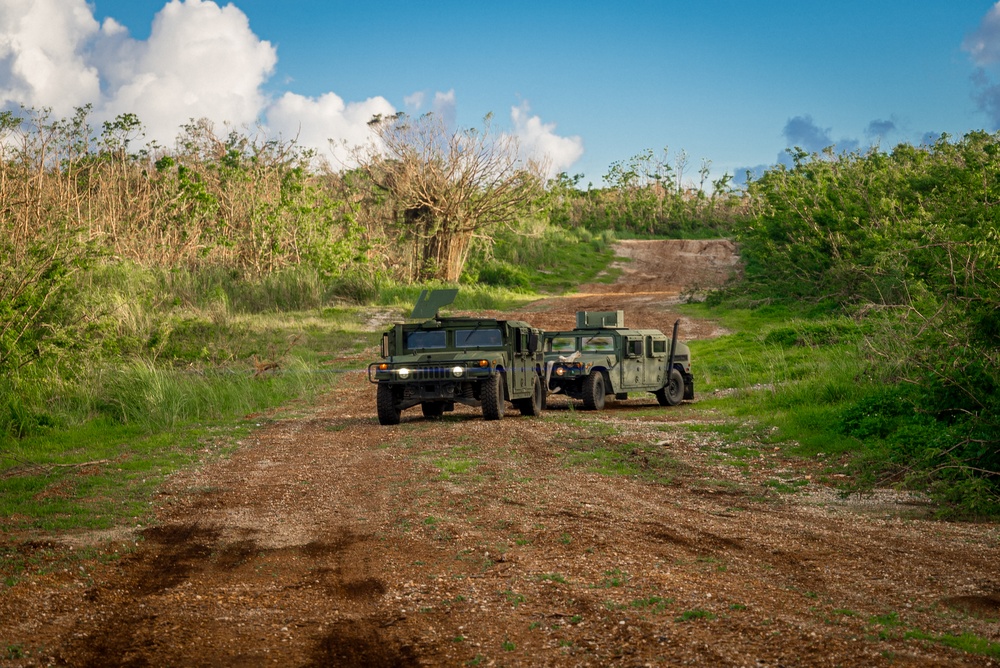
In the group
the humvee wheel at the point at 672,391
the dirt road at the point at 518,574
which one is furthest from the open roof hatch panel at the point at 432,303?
the dirt road at the point at 518,574

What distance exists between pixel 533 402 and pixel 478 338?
1422 mm

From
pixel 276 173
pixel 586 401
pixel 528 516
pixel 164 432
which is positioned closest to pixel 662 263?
pixel 276 173

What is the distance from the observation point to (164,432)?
1566 cm

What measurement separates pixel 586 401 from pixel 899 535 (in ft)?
35.9

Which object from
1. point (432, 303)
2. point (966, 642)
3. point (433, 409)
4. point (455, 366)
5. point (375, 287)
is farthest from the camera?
point (375, 287)

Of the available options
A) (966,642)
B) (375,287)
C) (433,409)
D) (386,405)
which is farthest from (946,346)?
(375,287)

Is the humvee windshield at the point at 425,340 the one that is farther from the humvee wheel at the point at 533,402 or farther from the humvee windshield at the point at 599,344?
the humvee windshield at the point at 599,344

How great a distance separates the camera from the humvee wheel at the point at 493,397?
16359 mm

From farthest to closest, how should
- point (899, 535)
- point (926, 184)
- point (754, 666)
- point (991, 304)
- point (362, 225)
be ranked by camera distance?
point (362, 225) < point (926, 184) < point (991, 304) < point (899, 535) < point (754, 666)

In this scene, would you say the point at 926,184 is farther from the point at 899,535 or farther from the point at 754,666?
the point at 754,666

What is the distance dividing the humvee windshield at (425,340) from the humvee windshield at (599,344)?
11.3ft

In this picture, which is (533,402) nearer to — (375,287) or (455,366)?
(455,366)

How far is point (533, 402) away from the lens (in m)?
17.8

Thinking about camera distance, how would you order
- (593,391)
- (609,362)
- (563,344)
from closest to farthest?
(593,391) → (609,362) → (563,344)
